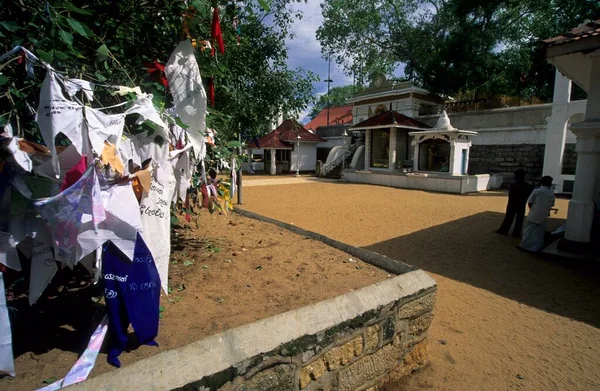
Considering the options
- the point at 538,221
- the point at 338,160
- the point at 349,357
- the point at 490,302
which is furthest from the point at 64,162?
the point at 338,160

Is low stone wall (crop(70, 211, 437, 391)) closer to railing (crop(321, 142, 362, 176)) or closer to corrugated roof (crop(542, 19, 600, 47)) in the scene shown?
corrugated roof (crop(542, 19, 600, 47))

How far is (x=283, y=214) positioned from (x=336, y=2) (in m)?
21.7

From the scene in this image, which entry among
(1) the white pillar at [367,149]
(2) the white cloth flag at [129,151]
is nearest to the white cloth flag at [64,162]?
(2) the white cloth flag at [129,151]

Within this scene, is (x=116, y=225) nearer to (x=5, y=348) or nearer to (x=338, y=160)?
(x=5, y=348)

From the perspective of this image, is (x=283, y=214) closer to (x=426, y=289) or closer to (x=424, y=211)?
(x=424, y=211)

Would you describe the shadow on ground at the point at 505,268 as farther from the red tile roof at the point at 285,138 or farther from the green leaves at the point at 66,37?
the red tile roof at the point at 285,138

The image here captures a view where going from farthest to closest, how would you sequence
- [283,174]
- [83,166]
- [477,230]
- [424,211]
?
[283,174]
[424,211]
[477,230]
[83,166]

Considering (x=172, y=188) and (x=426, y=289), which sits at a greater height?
(x=172, y=188)

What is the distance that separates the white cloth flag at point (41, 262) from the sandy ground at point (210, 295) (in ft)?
1.40

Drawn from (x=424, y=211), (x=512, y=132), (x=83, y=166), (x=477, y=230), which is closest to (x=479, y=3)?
(x=512, y=132)

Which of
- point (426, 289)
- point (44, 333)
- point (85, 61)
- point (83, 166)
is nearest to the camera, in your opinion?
point (83, 166)

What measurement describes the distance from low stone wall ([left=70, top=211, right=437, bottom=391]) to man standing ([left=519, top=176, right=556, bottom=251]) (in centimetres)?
446

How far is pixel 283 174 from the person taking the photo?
79.8ft

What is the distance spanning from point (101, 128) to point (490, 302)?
441cm
